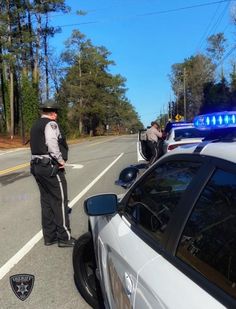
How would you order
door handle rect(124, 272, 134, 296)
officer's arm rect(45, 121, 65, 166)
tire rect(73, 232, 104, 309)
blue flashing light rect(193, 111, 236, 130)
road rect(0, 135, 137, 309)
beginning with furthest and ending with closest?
1. officer's arm rect(45, 121, 65, 166)
2. road rect(0, 135, 137, 309)
3. tire rect(73, 232, 104, 309)
4. blue flashing light rect(193, 111, 236, 130)
5. door handle rect(124, 272, 134, 296)

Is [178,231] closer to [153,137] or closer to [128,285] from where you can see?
[128,285]

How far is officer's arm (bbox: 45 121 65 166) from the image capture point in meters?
6.63

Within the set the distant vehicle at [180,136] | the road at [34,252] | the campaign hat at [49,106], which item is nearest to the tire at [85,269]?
the road at [34,252]

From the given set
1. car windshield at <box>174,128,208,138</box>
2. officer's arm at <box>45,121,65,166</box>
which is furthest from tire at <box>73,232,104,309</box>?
car windshield at <box>174,128,208,138</box>

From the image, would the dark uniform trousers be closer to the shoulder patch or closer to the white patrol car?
the shoulder patch

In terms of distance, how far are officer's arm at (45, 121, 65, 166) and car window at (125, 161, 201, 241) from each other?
3.07 metres

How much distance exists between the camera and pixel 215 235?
7.83ft

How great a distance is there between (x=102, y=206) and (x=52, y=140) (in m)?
3.12

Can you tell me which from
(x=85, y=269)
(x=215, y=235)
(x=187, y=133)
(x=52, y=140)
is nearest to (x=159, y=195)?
(x=215, y=235)

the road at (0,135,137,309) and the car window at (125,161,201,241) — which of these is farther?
the road at (0,135,137,309)

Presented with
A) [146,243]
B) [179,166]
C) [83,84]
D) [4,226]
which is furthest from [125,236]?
[83,84]

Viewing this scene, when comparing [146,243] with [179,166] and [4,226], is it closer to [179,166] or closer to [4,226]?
[179,166]

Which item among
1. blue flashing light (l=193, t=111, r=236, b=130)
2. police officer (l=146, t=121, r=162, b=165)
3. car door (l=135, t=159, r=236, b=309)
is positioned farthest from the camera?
police officer (l=146, t=121, r=162, b=165)

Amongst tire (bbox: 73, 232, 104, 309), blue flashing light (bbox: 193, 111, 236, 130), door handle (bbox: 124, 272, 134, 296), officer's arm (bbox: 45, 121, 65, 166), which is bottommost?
tire (bbox: 73, 232, 104, 309)
